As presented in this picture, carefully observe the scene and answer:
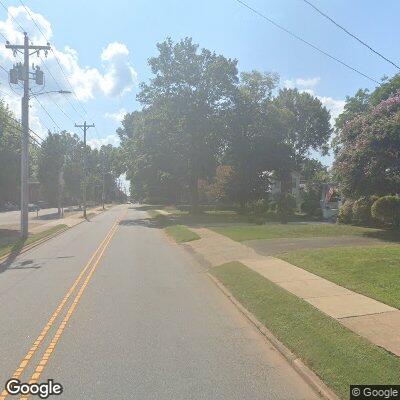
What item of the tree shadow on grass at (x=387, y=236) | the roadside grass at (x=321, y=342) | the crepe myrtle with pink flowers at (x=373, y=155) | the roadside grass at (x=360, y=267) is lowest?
the roadside grass at (x=321, y=342)

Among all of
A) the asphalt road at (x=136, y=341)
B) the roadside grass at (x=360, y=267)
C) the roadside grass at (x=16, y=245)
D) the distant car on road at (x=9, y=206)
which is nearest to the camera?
→ the asphalt road at (x=136, y=341)

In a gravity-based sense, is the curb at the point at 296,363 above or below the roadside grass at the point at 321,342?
below

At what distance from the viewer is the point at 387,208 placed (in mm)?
29094

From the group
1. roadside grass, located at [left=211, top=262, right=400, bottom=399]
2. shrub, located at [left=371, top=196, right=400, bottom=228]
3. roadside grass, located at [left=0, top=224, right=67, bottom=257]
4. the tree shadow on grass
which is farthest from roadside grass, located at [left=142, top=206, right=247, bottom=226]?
roadside grass, located at [left=211, top=262, right=400, bottom=399]

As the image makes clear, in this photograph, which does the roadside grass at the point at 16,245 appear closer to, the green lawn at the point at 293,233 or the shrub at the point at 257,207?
the green lawn at the point at 293,233

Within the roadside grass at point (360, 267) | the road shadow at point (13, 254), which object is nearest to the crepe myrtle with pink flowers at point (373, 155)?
the roadside grass at point (360, 267)

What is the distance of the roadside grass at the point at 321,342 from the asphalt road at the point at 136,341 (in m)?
0.34

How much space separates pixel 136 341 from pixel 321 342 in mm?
2700

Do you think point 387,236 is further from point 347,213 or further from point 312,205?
point 312,205

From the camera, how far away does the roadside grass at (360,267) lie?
1129cm

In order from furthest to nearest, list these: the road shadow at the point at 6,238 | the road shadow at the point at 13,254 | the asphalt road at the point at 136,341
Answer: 1. the road shadow at the point at 6,238
2. the road shadow at the point at 13,254
3. the asphalt road at the point at 136,341

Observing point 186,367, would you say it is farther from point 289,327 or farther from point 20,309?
point 20,309

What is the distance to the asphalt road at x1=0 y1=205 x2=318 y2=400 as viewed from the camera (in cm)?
608

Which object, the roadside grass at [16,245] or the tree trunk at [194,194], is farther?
the tree trunk at [194,194]
